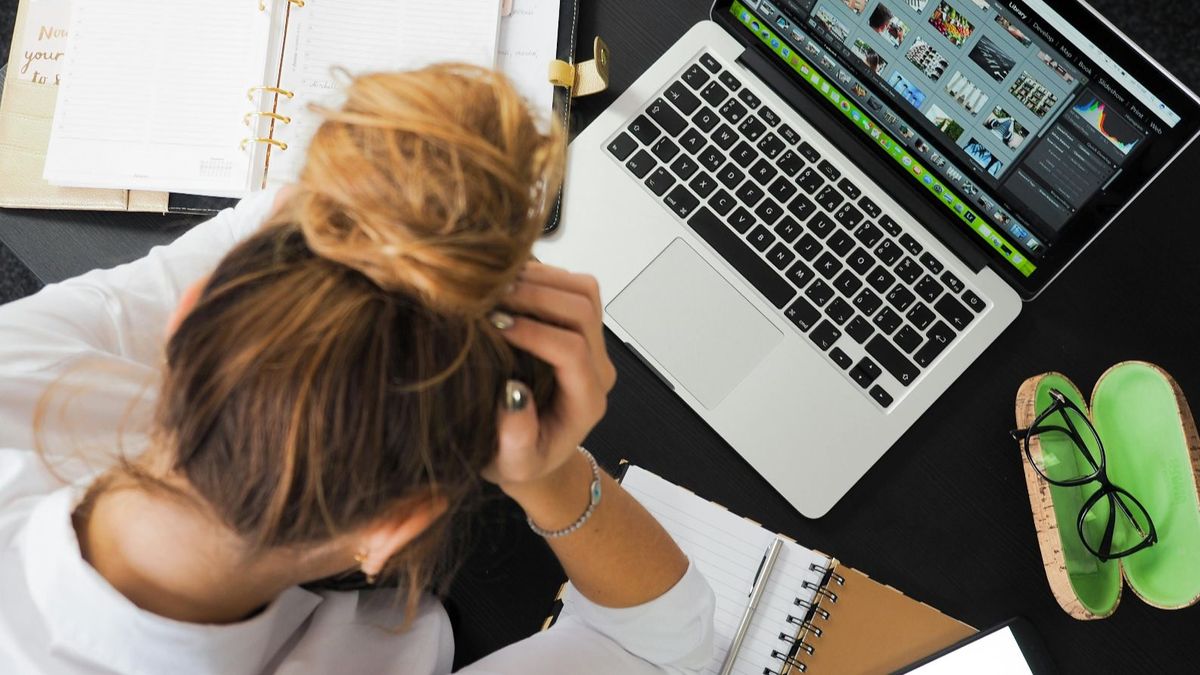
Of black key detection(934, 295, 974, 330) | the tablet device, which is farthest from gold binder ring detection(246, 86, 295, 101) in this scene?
the tablet device

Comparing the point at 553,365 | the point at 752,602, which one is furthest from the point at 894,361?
the point at 553,365

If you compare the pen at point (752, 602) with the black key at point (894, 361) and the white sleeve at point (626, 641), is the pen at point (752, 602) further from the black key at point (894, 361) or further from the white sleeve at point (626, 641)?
the black key at point (894, 361)

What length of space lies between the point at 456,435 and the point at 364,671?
0.28 meters

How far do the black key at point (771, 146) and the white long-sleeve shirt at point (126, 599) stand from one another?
37 centimetres

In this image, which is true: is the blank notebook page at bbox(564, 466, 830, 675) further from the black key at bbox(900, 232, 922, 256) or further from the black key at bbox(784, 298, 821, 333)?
the black key at bbox(900, 232, 922, 256)

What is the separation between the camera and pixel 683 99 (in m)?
0.74

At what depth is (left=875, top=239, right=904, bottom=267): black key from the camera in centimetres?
72

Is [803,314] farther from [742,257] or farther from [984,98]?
[984,98]

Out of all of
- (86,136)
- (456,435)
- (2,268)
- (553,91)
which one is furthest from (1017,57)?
(2,268)

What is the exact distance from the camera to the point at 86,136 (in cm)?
69

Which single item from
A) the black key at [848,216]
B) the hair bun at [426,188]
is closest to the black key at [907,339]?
the black key at [848,216]

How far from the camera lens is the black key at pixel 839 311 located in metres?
0.71

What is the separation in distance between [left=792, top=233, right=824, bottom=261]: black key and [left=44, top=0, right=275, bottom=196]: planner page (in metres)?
0.47

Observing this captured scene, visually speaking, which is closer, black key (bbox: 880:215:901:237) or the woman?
the woman
